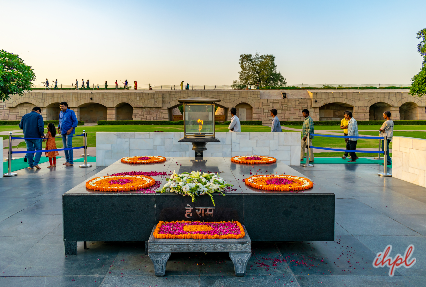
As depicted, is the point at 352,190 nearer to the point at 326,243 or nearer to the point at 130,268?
the point at 326,243

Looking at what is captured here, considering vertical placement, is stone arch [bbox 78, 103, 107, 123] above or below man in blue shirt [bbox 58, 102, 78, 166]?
above

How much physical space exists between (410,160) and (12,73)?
878 inches

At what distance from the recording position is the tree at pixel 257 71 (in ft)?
166

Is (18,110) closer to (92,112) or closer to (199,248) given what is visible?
(92,112)

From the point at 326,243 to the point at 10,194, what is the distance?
560cm

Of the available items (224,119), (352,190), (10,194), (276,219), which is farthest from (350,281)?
(224,119)

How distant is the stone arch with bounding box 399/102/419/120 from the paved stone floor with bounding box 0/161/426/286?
132ft

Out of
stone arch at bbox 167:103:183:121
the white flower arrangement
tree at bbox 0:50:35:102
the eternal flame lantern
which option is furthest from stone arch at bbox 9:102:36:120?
the white flower arrangement

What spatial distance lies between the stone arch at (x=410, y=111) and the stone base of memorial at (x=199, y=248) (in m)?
43.5

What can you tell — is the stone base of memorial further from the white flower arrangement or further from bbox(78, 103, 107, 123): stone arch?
bbox(78, 103, 107, 123): stone arch

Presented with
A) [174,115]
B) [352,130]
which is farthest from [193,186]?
[174,115]

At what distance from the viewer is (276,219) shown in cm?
351

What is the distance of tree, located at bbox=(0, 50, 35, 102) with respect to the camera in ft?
66.5

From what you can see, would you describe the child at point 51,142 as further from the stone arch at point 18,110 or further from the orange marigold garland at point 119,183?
the stone arch at point 18,110
